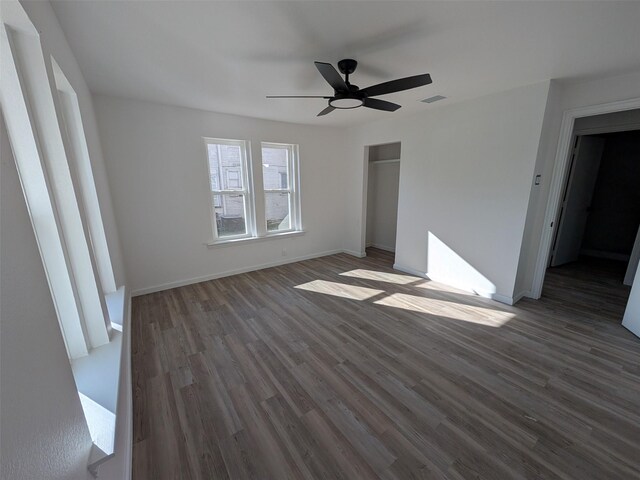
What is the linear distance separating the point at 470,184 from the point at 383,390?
281 centimetres

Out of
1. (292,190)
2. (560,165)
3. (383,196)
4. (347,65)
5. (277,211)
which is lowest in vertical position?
(277,211)

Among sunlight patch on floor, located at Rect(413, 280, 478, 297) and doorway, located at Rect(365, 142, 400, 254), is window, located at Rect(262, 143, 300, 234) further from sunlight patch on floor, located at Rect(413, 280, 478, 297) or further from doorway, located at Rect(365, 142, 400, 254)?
sunlight patch on floor, located at Rect(413, 280, 478, 297)

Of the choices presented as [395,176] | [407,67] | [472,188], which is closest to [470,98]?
[472,188]

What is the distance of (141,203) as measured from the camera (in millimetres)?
3414

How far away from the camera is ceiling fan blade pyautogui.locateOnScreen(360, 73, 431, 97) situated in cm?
198

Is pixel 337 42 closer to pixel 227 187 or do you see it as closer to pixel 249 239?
pixel 227 187

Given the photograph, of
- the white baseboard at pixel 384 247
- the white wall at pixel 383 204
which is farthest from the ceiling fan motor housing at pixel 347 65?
the white baseboard at pixel 384 247

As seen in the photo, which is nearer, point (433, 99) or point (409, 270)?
point (433, 99)

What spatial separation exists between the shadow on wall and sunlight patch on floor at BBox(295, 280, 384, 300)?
1006mm

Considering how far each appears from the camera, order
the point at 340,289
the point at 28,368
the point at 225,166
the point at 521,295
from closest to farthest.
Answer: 1. the point at 28,368
2. the point at 521,295
3. the point at 340,289
4. the point at 225,166

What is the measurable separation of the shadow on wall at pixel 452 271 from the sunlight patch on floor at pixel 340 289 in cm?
101

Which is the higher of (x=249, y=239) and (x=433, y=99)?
(x=433, y=99)

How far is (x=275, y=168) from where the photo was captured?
15.1 ft

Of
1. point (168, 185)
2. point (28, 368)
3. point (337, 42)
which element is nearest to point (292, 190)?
point (168, 185)
